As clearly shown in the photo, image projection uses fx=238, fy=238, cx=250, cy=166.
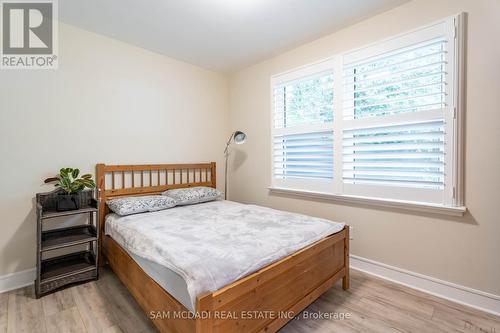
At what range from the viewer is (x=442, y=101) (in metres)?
1.91

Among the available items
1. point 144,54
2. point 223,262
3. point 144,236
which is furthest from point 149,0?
point 223,262

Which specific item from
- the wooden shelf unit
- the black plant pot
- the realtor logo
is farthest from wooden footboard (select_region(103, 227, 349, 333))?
the realtor logo

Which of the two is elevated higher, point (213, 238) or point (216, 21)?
point (216, 21)

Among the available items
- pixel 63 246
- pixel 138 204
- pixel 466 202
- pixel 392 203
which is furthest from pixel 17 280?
→ pixel 466 202

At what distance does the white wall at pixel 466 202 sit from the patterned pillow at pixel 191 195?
1231 mm

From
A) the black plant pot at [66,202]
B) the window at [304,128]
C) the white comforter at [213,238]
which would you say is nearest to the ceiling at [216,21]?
the window at [304,128]

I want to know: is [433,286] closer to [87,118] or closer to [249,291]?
[249,291]

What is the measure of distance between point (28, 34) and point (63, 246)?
2.01 metres

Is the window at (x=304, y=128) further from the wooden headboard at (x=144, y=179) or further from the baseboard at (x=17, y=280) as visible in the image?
the baseboard at (x=17, y=280)

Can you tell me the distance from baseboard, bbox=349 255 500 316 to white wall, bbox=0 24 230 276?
254 centimetres

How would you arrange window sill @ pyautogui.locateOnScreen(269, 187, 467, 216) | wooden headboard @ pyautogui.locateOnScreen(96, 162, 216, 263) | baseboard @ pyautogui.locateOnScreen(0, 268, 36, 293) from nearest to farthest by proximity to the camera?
window sill @ pyautogui.locateOnScreen(269, 187, 467, 216), baseboard @ pyautogui.locateOnScreen(0, 268, 36, 293), wooden headboard @ pyautogui.locateOnScreen(96, 162, 216, 263)

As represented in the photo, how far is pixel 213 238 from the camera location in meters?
1.71

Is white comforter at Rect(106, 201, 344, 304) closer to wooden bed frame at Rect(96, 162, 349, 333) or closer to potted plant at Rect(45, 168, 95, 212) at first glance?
wooden bed frame at Rect(96, 162, 349, 333)

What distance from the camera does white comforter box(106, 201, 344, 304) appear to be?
1.26 meters
